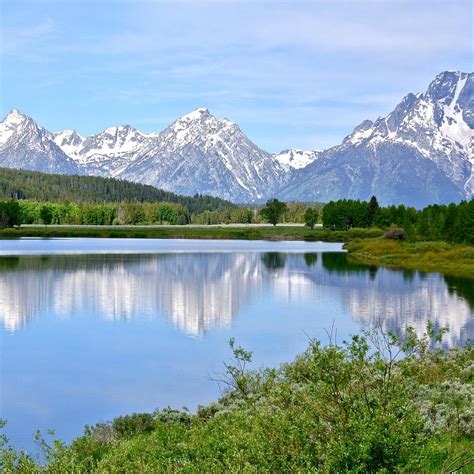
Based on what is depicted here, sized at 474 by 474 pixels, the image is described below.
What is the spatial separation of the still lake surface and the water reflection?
13 cm

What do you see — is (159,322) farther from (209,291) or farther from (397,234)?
(397,234)

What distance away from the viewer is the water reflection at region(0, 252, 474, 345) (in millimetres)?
50781

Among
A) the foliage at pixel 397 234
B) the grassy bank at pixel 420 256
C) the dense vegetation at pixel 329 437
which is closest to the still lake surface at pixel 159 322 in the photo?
the grassy bank at pixel 420 256

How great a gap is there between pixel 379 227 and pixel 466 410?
176 metres

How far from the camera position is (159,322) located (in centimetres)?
4834

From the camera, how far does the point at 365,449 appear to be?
1105cm

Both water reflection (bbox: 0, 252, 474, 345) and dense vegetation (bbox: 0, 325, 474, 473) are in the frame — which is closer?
dense vegetation (bbox: 0, 325, 474, 473)

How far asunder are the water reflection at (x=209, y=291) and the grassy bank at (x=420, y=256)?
27.3 ft

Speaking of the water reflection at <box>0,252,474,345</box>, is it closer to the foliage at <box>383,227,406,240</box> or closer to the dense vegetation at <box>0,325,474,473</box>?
the dense vegetation at <box>0,325,474,473</box>

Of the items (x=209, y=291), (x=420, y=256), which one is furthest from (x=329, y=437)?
(x=420, y=256)

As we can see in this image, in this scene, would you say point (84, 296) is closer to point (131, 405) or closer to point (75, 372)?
point (75, 372)

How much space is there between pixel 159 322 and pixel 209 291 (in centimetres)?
1912

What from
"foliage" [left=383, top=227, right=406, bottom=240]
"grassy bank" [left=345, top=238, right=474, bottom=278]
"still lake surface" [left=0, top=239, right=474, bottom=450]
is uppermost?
"foliage" [left=383, top=227, right=406, bottom=240]

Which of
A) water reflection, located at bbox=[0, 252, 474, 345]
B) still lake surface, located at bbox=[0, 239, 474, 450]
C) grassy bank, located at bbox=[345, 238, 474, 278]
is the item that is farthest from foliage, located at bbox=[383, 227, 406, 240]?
still lake surface, located at bbox=[0, 239, 474, 450]
